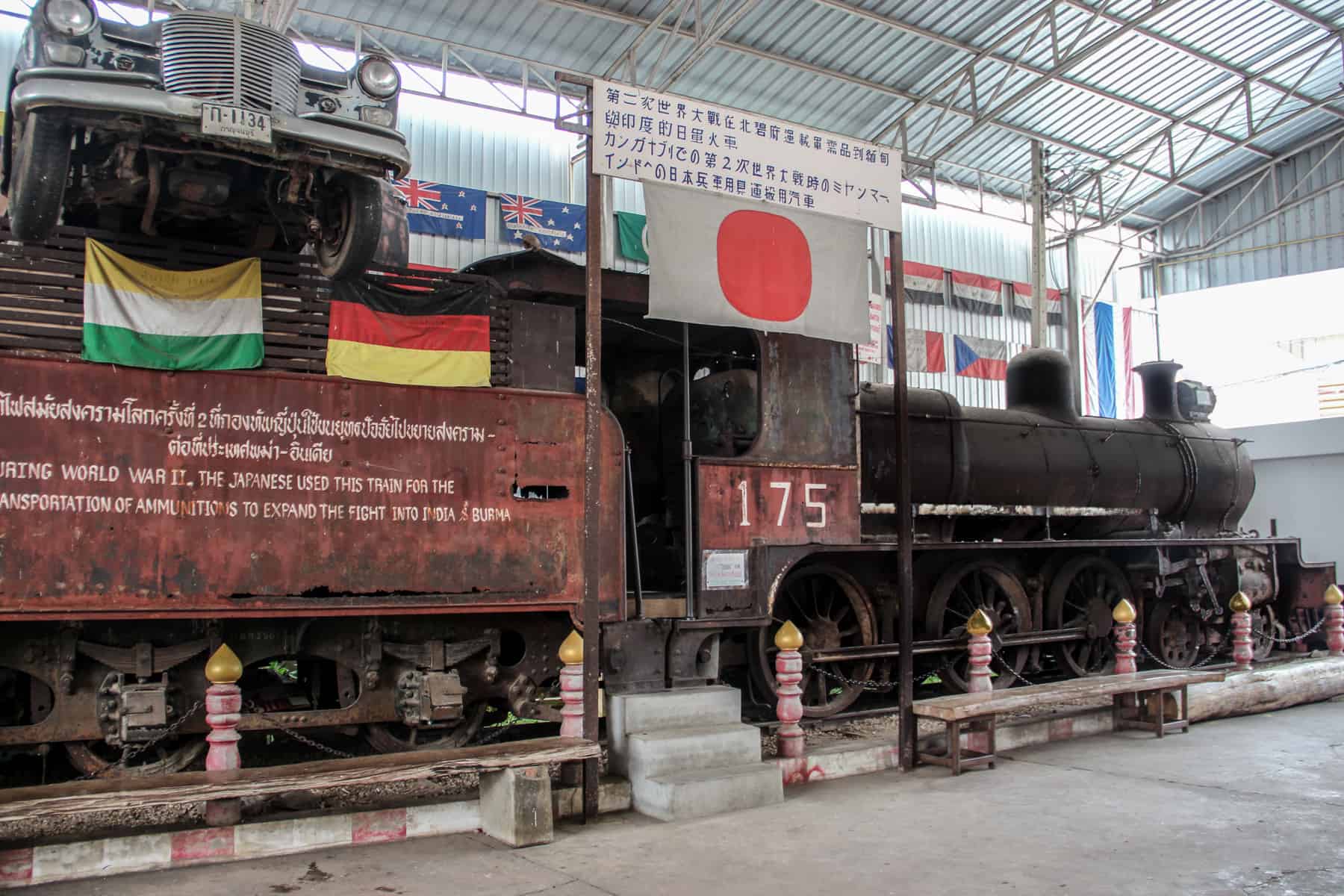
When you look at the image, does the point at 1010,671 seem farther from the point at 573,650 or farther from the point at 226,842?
the point at 226,842

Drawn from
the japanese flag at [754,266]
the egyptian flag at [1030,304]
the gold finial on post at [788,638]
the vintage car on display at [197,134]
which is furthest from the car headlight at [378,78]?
the egyptian flag at [1030,304]

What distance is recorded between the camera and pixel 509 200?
659 inches

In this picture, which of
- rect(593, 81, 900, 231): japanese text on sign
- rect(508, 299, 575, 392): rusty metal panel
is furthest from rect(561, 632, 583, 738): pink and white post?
rect(593, 81, 900, 231): japanese text on sign

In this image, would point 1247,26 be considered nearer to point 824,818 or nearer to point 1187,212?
point 1187,212

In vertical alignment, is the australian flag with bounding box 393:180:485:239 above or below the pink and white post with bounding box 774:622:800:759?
above

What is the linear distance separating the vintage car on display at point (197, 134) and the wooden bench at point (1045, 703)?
4.54m

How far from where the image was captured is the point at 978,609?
920cm

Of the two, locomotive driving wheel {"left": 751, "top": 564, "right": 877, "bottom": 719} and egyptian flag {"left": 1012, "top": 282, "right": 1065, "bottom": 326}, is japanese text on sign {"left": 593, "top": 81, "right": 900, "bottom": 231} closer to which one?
locomotive driving wheel {"left": 751, "top": 564, "right": 877, "bottom": 719}

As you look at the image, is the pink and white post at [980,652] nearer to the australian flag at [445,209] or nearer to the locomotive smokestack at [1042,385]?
the locomotive smokestack at [1042,385]

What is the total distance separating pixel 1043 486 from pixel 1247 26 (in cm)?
1447

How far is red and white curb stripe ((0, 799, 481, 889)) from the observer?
181 inches

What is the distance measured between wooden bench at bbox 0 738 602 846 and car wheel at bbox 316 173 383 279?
104 inches

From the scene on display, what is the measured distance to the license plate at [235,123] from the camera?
16.4ft

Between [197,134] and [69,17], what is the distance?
0.80 metres
